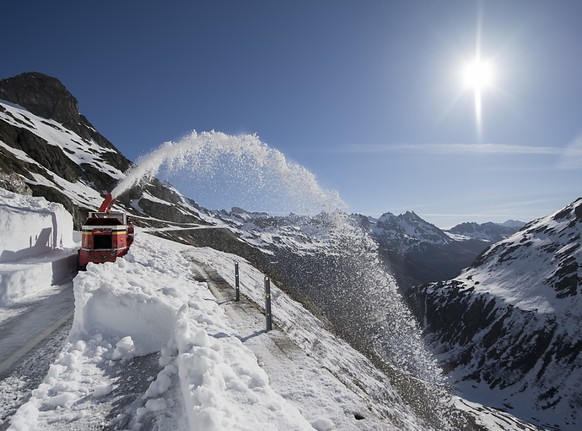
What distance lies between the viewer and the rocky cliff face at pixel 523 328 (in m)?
117

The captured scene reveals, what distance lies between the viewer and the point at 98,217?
1712cm

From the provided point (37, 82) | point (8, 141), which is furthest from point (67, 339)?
point (37, 82)

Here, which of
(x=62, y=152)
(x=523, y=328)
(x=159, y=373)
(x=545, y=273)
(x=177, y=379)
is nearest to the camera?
(x=177, y=379)

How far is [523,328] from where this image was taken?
14250 cm

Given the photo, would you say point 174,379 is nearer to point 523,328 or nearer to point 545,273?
point 523,328

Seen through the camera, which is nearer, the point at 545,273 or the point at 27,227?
the point at 27,227

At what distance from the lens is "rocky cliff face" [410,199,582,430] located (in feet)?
384

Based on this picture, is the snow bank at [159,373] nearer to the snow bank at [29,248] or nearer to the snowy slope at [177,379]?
the snowy slope at [177,379]

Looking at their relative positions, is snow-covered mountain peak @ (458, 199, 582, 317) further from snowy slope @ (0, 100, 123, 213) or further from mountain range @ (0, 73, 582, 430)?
snowy slope @ (0, 100, 123, 213)

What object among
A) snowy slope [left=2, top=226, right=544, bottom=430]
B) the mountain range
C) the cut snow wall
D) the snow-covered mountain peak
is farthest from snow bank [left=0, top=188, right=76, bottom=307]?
the snow-covered mountain peak

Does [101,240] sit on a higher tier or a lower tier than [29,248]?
higher

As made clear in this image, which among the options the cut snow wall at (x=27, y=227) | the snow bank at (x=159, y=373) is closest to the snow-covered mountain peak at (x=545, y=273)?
the cut snow wall at (x=27, y=227)

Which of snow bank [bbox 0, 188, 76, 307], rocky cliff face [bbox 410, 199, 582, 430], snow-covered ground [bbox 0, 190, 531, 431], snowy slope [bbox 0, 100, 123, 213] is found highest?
snowy slope [bbox 0, 100, 123, 213]

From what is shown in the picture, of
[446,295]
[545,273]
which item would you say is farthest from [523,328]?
[446,295]
